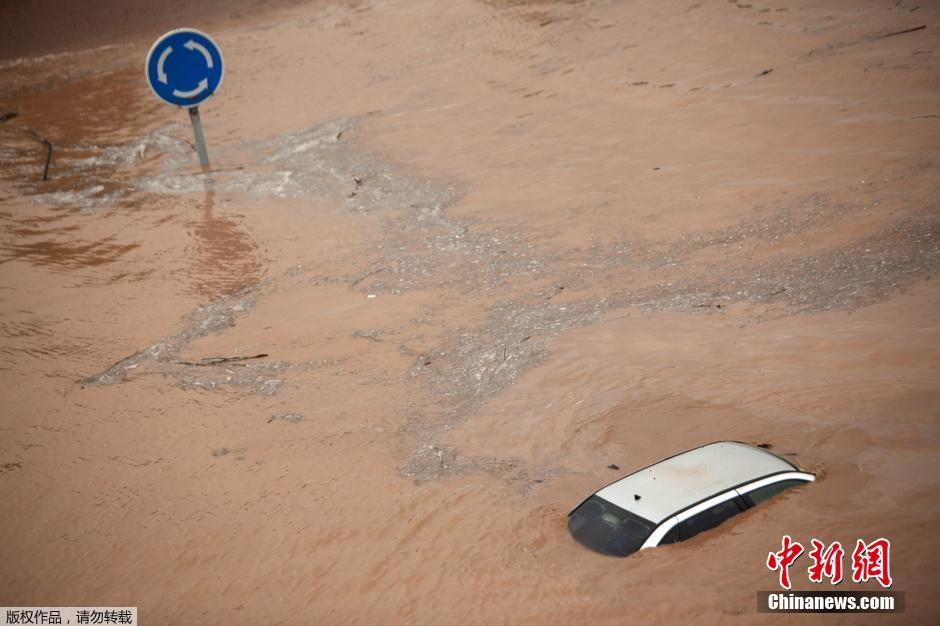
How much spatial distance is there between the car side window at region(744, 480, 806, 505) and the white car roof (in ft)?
0.29

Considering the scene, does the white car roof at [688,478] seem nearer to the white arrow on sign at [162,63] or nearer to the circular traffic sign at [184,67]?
the circular traffic sign at [184,67]

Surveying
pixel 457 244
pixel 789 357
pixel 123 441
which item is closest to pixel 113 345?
pixel 123 441

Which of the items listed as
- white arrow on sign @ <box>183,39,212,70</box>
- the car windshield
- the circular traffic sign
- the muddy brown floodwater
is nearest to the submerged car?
the car windshield

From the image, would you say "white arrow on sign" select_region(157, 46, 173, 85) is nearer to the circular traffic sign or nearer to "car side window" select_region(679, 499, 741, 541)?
the circular traffic sign

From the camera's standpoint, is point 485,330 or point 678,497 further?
Answer: point 485,330

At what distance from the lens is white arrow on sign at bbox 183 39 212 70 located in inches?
575

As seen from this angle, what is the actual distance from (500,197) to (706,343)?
5843mm

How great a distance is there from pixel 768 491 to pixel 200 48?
1297 centimetres

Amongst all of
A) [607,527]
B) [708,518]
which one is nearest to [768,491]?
[708,518]

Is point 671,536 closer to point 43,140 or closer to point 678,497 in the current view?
point 678,497

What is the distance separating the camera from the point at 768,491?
5.89m

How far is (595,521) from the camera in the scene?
596 cm

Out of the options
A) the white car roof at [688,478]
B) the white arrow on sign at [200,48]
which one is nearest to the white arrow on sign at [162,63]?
the white arrow on sign at [200,48]

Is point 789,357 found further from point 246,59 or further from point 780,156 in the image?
point 246,59
